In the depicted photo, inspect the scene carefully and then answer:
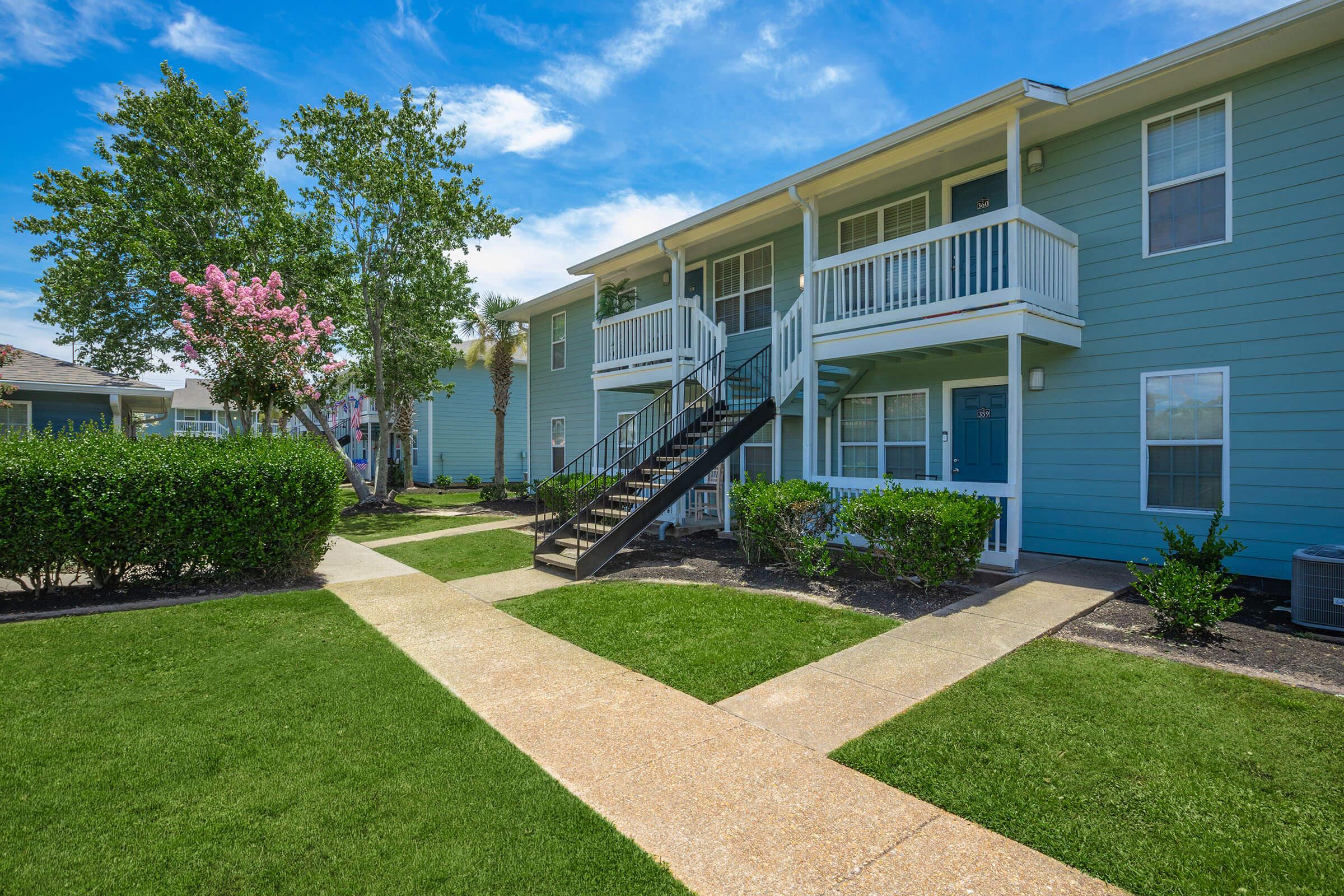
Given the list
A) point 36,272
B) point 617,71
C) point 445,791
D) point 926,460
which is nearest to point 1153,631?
point 926,460

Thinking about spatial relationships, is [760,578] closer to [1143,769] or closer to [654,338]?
[1143,769]

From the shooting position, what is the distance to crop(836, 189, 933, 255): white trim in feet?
31.2

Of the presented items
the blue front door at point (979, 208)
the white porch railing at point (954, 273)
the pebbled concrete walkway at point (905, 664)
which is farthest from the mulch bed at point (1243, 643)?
the blue front door at point (979, 208)

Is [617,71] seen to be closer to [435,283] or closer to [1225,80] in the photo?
[1225,80]

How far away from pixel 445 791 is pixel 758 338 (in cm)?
986

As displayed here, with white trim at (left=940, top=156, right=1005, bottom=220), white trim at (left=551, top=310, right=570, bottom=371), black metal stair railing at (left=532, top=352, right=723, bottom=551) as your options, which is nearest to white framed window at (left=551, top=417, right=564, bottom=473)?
white trim at (left=551, top=310, right=570, bottom=371)

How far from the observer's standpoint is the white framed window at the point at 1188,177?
7066 millimetres

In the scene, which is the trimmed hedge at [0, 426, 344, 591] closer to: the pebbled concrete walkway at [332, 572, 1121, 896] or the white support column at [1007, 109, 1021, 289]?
the pebbled concrete walkway at [332, 572, 1121, 896]

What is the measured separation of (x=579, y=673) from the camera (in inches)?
190

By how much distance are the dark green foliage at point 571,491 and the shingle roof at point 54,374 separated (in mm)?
10199

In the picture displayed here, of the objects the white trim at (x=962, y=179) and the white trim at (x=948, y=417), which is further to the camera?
the white trim at (x=948, y=417)

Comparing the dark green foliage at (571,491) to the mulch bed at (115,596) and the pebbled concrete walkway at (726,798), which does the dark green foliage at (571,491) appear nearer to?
the mulch bed at (115,596)

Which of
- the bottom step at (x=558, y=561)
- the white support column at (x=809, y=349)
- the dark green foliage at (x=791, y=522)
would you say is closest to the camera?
the dark green foliage at (x=791, y=522)

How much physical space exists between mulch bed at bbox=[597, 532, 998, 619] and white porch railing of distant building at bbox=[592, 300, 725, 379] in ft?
10.9
